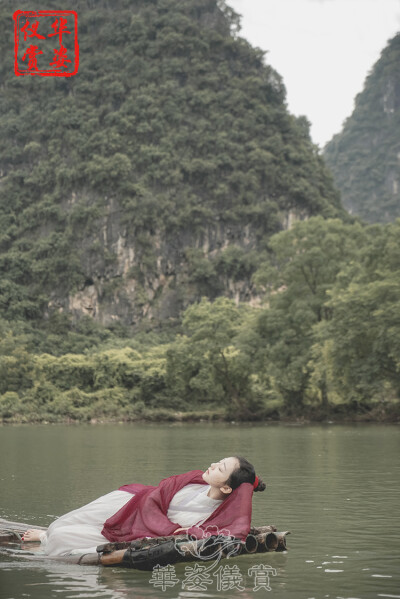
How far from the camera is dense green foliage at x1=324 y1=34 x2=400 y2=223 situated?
13425cm

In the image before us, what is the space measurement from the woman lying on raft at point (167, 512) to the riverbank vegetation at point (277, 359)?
945 inches

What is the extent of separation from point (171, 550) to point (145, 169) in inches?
3167

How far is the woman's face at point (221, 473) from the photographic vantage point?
7.18 metres

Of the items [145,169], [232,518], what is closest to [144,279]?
[145,169]

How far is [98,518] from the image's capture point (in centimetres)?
757

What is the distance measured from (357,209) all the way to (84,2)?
53920 mm

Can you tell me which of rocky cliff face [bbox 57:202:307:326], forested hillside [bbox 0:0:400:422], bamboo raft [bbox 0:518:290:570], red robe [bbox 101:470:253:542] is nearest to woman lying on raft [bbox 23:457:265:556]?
red robe [bbox 101:470:253:542]

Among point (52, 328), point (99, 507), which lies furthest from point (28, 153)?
point (99, 507)

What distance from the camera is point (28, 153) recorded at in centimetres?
8994

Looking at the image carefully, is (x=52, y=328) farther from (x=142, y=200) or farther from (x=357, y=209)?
(x=357, y=209)

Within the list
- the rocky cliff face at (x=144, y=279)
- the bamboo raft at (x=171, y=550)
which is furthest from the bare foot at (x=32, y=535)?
the rocky cliff face at (x=144, y=279)

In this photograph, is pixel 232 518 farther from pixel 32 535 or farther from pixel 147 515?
pixel 32 535

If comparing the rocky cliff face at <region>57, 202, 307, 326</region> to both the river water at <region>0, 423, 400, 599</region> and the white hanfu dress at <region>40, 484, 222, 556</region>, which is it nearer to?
the river water at <region>0, 423, 400, 599</region>

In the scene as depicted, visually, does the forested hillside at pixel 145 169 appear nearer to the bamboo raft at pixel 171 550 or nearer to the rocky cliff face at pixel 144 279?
the rocky cliff face at pixel 144 279
